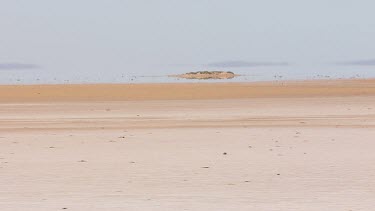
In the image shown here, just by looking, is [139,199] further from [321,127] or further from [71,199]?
[321,127]

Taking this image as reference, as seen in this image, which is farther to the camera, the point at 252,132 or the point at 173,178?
the point at 252,132

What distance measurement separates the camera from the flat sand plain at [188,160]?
956cm

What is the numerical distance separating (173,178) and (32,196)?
2468 mm

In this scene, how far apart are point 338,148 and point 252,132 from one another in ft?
12.8

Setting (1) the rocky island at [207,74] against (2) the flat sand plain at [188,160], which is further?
(1) the rocky island at [207,74]

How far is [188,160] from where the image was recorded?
13531 mm

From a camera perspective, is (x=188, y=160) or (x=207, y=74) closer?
(x=188, y=160)

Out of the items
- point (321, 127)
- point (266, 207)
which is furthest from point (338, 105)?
point (266, 207)

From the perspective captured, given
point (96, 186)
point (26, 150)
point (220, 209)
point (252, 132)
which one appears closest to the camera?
point (220, 209)

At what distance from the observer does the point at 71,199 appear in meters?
9.59

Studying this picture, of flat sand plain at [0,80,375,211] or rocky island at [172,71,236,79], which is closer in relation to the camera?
flat sand plain at [0,80,375,211]

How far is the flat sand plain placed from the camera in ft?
31.4

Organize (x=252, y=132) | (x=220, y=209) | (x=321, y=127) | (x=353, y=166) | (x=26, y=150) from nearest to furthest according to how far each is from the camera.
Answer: (x=220, y=209) < (x=353, y=166) < (x=26, y=150) < (x=252, y=132) < (x=321, y=127)

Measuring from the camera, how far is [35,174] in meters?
11.9
